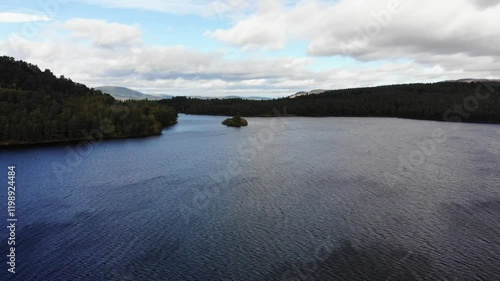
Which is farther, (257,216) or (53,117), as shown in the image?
(53,117)

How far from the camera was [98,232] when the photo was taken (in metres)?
42.7

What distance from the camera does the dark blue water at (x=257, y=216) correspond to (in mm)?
34472

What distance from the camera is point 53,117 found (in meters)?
114

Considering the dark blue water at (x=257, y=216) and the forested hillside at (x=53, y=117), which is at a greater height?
the forested hillside at (x=53, y=117)

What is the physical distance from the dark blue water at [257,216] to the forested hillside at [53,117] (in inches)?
775

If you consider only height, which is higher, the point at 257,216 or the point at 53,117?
the point at 53,117

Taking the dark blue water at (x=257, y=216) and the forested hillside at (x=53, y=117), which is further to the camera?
the forested hillside at (x=53, y=117)

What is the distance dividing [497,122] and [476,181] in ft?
431

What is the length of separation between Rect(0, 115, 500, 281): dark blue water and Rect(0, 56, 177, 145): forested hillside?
1967 centimetres

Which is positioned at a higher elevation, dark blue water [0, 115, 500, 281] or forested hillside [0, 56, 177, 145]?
forested hillside [0, 56, 177, 145]

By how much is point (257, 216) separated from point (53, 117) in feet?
299

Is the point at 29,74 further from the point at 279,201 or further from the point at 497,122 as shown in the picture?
the point at 497,122

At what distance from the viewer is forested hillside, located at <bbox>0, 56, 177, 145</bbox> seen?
Result: 4134 inches

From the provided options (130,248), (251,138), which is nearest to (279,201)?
(130,248)
